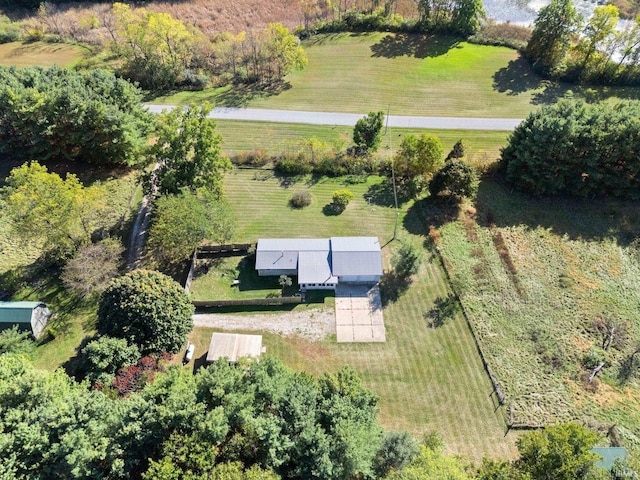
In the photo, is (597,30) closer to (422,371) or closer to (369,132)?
(369,132)

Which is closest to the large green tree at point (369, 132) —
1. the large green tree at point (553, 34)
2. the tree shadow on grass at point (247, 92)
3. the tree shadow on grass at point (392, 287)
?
the tree shadow on grass at point (392, 287)

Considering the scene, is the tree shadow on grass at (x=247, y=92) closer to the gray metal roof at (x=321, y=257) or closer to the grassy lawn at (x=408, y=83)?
the grassy lawn at (x=408, y=83)

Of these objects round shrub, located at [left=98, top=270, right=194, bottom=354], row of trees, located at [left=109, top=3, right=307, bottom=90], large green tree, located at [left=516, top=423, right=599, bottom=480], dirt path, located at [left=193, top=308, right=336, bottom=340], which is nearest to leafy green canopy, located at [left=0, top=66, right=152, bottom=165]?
row of trees, located at [left=109, top=3, right=307, bottom=90]

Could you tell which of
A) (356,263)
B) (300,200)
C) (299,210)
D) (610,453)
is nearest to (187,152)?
(300,200)

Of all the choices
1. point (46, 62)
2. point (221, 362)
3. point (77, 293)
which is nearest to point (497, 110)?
point (221, 362)

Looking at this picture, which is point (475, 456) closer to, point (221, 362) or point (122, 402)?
point (221, 362)
